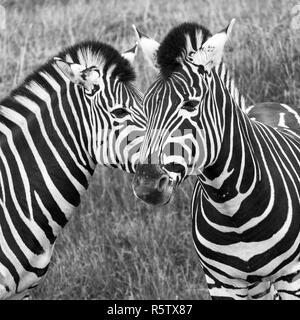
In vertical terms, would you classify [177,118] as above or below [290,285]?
above

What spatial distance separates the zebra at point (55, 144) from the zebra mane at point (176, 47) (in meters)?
0.68

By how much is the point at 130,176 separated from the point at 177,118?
394cm

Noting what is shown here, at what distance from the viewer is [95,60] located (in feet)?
18.4

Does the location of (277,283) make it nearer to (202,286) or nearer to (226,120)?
(226,120)

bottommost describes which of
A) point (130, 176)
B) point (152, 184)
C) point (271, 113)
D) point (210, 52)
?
point (152, 184)

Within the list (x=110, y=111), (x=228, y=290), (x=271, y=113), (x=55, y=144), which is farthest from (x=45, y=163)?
(x=271, y=113)

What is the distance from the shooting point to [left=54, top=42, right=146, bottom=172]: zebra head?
5387 millimetres

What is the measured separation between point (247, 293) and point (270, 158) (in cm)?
82

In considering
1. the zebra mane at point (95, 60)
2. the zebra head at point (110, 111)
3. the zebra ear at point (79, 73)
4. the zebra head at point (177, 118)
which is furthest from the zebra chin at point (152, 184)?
the zebra mane at point (95, 60)

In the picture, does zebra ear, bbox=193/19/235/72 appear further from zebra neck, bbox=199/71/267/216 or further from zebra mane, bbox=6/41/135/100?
zebra mane, bbox=6/41/135/100

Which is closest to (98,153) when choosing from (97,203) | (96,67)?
(96,67)

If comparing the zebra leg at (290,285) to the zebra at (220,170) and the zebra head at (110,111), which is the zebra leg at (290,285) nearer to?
the zebra at (220,170)

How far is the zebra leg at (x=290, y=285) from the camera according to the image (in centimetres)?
523

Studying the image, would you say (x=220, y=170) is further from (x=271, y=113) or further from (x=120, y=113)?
(x=271, y=113)
